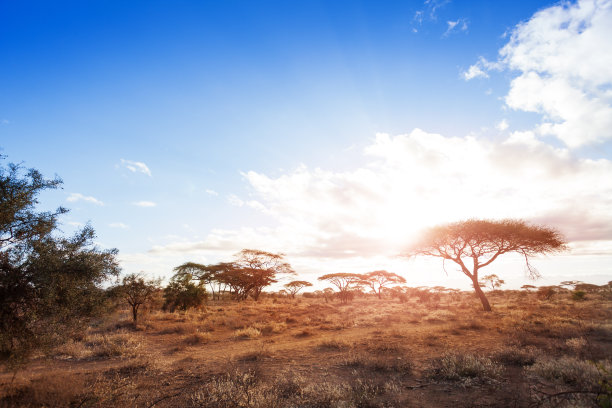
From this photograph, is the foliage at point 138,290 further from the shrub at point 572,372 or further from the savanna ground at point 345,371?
the shrub at point 572,372

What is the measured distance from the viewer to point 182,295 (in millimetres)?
30781

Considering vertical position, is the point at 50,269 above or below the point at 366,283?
above

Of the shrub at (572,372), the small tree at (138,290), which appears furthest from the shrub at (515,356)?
the small tree at (138,290)

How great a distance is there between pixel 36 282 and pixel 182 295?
83.0 feet

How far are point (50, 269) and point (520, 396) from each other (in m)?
12.1

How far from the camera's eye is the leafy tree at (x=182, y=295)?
101ft

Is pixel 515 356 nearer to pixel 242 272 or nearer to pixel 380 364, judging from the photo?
pixel 380 364

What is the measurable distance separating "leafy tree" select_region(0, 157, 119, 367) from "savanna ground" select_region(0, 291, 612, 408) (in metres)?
1.42

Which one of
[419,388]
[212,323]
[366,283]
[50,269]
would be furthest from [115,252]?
[366,283]

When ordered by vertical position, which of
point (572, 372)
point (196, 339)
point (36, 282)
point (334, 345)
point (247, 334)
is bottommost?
point (247, 334)

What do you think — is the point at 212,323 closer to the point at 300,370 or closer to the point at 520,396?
the point at 300,370

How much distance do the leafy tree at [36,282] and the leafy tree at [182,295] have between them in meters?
24.0

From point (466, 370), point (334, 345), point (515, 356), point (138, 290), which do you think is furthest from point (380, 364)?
point (138, 290)

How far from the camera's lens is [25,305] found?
7.66 m
